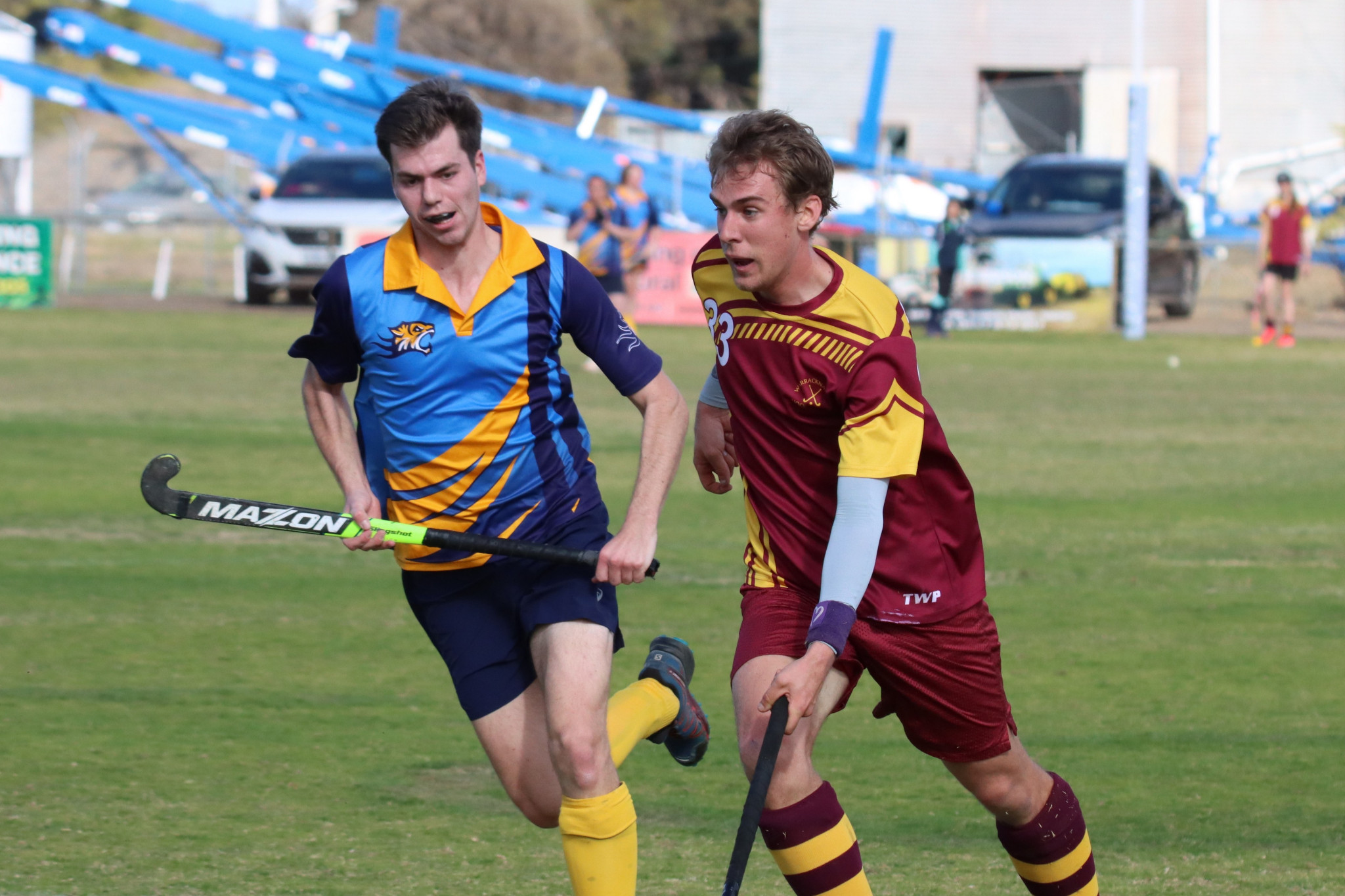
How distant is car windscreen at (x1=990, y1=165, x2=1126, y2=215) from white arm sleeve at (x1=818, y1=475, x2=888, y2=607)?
2506 cm

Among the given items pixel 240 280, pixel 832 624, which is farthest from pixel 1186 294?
pixel 832 624

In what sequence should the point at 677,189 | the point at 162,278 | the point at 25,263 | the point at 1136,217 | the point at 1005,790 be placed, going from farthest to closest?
1. the point at 677,189
2. the point at 162,278
3. the point at 25,263
4. the point at 1136,217
5. the point at 1005,790

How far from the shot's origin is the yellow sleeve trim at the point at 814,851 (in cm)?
396

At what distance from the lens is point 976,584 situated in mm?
4195

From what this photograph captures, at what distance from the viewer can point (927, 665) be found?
4.07m

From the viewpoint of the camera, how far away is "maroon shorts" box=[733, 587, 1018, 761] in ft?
13.3

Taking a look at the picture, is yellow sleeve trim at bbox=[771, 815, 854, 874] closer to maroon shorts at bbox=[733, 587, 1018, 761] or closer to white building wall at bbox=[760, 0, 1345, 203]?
maroon shorts at bbox=[733, 587, 1018, 761]

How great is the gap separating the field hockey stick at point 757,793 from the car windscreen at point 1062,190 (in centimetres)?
2523

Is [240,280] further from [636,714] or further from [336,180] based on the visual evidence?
[636,714]

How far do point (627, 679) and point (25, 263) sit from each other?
22.8 m

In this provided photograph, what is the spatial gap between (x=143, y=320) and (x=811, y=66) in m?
29.8

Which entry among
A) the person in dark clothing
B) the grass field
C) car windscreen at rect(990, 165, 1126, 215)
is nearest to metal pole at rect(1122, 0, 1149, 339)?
the person in dark clothing

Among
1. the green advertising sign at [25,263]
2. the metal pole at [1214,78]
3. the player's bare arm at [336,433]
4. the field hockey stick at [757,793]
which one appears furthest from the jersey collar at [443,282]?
the metal pole at [1214,78]

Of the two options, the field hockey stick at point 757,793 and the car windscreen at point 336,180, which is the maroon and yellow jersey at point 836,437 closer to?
the field hockey stick at point 757,793
